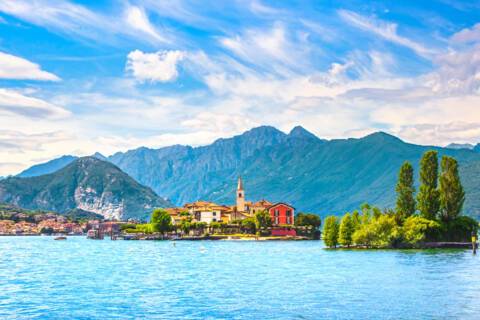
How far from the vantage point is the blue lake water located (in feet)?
164

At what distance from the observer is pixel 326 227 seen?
145m

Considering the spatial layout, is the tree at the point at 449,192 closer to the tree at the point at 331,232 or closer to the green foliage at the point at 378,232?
the green foliage at the point at 378,232

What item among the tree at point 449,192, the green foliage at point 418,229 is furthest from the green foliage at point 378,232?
the tree at point 449,192

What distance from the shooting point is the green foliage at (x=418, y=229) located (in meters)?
136

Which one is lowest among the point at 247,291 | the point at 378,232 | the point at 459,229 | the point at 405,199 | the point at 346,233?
the point at 247,291

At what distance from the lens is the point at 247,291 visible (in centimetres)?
6381

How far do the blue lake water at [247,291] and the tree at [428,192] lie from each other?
4156 cm

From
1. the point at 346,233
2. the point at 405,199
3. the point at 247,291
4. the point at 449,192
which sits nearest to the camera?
the point at 247,291

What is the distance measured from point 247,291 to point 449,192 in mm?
93329

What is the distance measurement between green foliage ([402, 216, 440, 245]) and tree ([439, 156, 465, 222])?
5.92 metres

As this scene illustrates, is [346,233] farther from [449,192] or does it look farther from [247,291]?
[247,291]

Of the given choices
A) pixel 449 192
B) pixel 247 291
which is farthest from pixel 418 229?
pixel 247 291

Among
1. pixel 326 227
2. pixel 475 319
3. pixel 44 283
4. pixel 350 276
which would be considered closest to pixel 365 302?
pixel 475 319

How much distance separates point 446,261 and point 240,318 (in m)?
65.1
